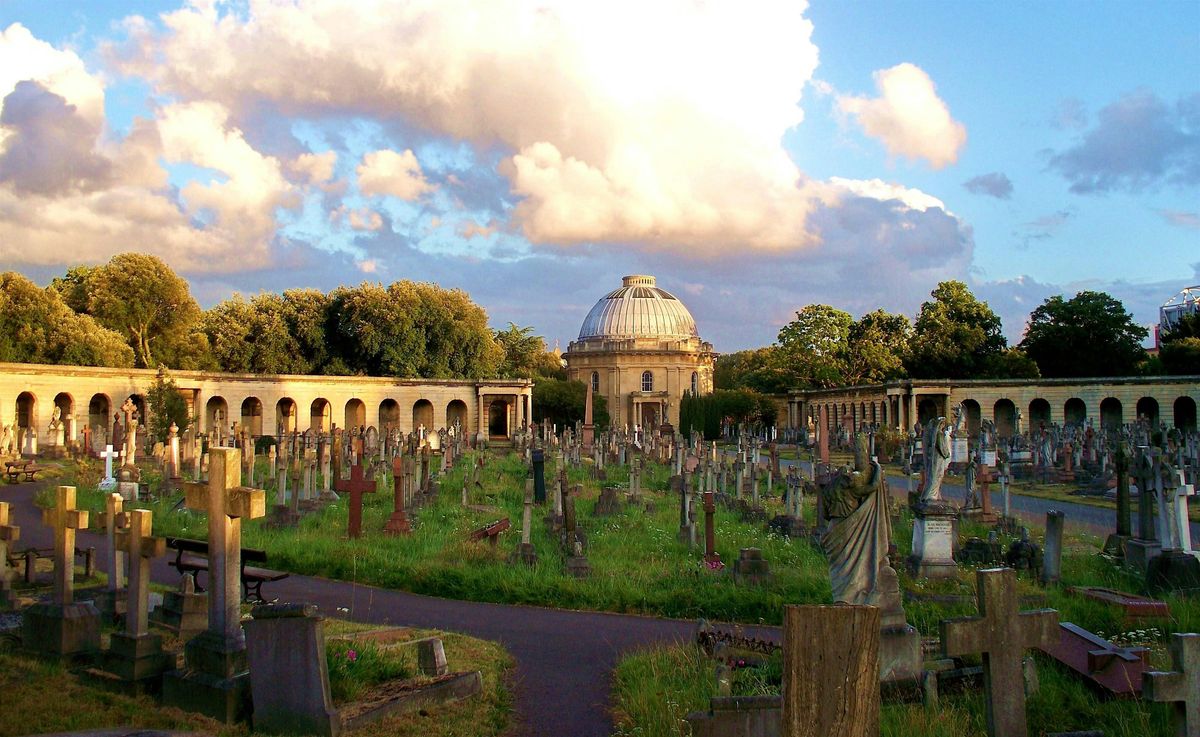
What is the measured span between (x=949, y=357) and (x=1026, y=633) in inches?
2309

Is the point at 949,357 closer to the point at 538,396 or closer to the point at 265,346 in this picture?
the point at 538,396

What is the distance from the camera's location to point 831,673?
303 cm

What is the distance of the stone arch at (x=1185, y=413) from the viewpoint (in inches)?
2079

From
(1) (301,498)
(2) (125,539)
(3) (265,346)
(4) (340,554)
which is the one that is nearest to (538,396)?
(3) (265,346)

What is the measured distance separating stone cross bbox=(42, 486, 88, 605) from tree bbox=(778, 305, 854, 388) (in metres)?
57.1

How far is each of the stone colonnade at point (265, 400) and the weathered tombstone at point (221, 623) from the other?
28.7 metres

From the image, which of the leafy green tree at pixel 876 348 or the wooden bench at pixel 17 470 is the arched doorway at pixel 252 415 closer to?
the wooden bench at pixel 17 470

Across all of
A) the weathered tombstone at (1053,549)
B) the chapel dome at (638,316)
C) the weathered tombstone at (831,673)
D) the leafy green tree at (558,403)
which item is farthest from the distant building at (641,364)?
the weathered tombstone at (831,673)

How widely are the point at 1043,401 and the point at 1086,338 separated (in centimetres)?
678

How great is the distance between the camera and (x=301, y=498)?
20.2 metres

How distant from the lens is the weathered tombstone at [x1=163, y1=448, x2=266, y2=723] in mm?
6789

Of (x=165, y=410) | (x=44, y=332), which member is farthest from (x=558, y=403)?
(x=165, y=410)

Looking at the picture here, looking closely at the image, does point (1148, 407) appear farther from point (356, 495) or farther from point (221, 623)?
point (221, 623)

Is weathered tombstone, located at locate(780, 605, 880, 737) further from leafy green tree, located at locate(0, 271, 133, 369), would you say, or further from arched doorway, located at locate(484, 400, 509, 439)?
arched doorway, located at locate(484, 400, 509, 439)
